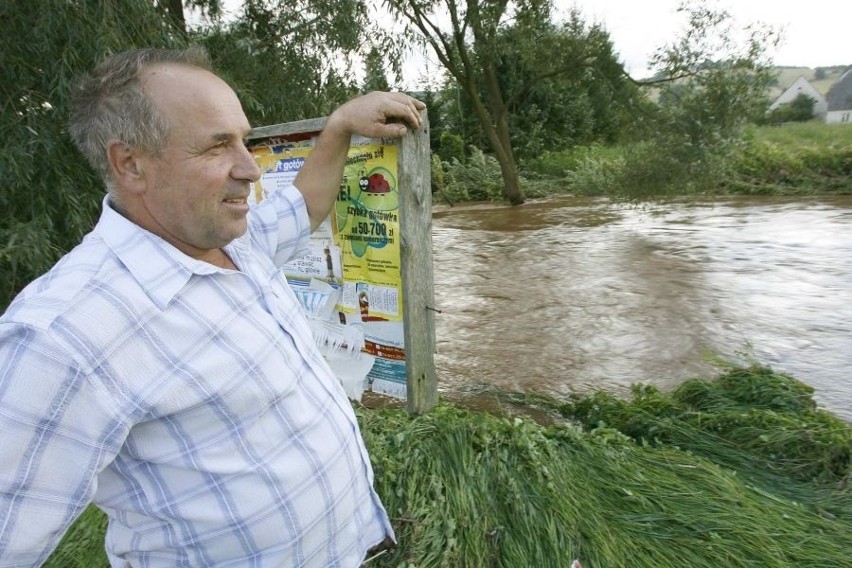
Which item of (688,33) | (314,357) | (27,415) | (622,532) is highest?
(688,33)

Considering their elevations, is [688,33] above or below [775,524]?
above

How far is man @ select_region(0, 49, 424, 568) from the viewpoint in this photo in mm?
1145

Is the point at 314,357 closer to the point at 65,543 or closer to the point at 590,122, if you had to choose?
the point at 65,543

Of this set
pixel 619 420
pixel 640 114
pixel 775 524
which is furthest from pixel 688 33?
pixel 775 524

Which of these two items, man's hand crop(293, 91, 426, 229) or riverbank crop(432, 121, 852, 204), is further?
riverbank crop(432, 121, 852, 204)

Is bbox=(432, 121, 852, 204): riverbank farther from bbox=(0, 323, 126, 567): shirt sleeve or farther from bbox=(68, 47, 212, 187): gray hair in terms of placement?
bbox=(0, 323, 126, 567): shirt sleeve

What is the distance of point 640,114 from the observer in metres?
13.2

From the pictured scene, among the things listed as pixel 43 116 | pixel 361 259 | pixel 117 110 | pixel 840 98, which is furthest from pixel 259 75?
pixel 840 98

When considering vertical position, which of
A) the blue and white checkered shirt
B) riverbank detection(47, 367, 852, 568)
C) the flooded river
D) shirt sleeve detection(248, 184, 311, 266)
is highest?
shirt sleeve detection(248, 184, 311, 266)

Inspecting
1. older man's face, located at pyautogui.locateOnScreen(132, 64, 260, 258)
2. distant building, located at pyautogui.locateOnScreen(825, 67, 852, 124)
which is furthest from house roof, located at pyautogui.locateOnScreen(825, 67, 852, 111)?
older man's face, located at pyautogui.locateOnScreen(132, 64, 260, 258)

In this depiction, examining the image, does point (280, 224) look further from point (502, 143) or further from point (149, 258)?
point (502, 143)

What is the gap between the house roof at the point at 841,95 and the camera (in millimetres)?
49312

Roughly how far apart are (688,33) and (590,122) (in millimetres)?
12205

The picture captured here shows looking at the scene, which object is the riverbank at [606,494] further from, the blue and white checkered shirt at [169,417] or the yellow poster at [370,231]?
the blue and white checkered shirt at [169,417]
